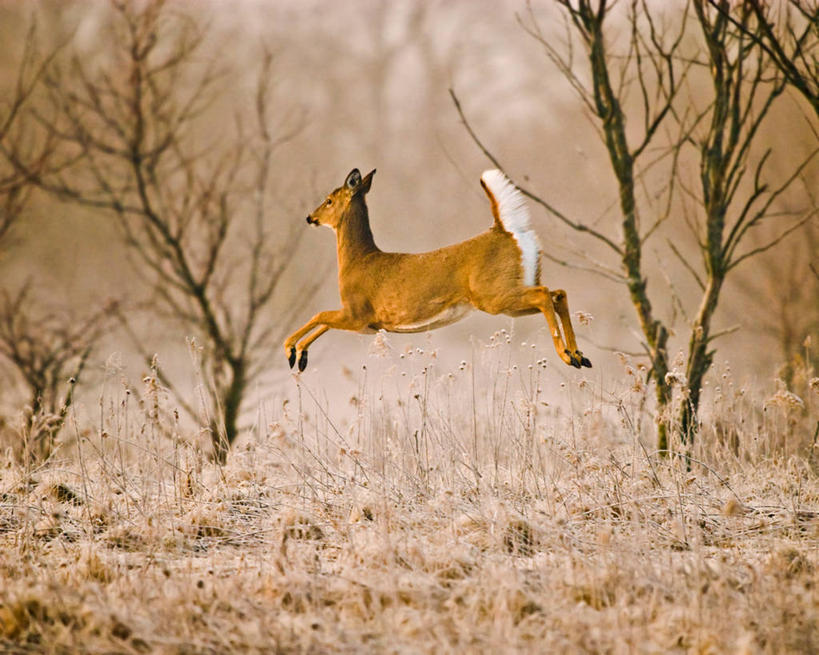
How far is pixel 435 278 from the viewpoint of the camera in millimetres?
4840

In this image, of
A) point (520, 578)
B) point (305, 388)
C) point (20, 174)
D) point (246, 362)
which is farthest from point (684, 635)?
point (20, 174)

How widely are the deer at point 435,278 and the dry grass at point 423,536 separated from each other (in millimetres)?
235

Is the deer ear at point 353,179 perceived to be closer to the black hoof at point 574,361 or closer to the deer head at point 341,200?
the deer head at point 341,200

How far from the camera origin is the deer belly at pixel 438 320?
15.9ft

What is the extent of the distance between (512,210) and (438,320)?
0.70 meters

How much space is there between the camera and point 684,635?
3.20 meters

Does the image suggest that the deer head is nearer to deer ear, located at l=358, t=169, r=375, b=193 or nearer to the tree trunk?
deer ear, located at l=358, t=169, r=375, b=193

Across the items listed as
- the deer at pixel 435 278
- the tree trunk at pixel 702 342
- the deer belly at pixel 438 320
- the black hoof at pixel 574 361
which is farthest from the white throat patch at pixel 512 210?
the tree trunk at pixel 702 342

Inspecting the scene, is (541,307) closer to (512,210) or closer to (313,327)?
(512,210)

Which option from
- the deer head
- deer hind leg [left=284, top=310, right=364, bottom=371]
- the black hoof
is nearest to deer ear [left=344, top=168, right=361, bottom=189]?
the deer head

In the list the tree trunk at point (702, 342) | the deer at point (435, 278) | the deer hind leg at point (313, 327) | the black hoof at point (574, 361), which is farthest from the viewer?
the tree trunk at point (702, 342)

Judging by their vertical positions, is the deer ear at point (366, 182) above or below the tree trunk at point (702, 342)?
above

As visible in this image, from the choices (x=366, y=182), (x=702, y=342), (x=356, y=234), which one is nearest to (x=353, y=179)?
A: (x=366, y=182)

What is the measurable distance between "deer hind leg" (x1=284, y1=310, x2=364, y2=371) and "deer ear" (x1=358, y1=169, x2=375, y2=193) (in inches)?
27.0
